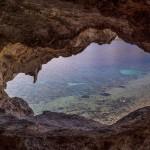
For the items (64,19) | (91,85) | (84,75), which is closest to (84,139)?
(64,19)

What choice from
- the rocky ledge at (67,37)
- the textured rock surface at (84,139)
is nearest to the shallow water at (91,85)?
the rocky ledge at (67,37)

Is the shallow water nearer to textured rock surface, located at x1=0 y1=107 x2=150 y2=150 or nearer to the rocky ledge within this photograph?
the rocky ledge

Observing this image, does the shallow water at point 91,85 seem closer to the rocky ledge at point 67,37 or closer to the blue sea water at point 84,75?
the blue sea water at point 84,75

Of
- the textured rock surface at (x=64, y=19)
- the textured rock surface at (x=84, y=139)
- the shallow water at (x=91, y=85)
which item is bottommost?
the shallow water at (x=91, y=85)

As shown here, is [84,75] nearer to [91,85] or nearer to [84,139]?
[91,85]

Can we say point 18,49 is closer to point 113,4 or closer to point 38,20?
point 38,20

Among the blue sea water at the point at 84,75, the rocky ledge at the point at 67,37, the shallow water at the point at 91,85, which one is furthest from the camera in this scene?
the blue sea water at the point at 84,75

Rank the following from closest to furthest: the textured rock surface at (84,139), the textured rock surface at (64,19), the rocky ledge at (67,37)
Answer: the textured rock surface at (64,19), the rocky ledge at (67,37), the textured rock surface at (84,139)
